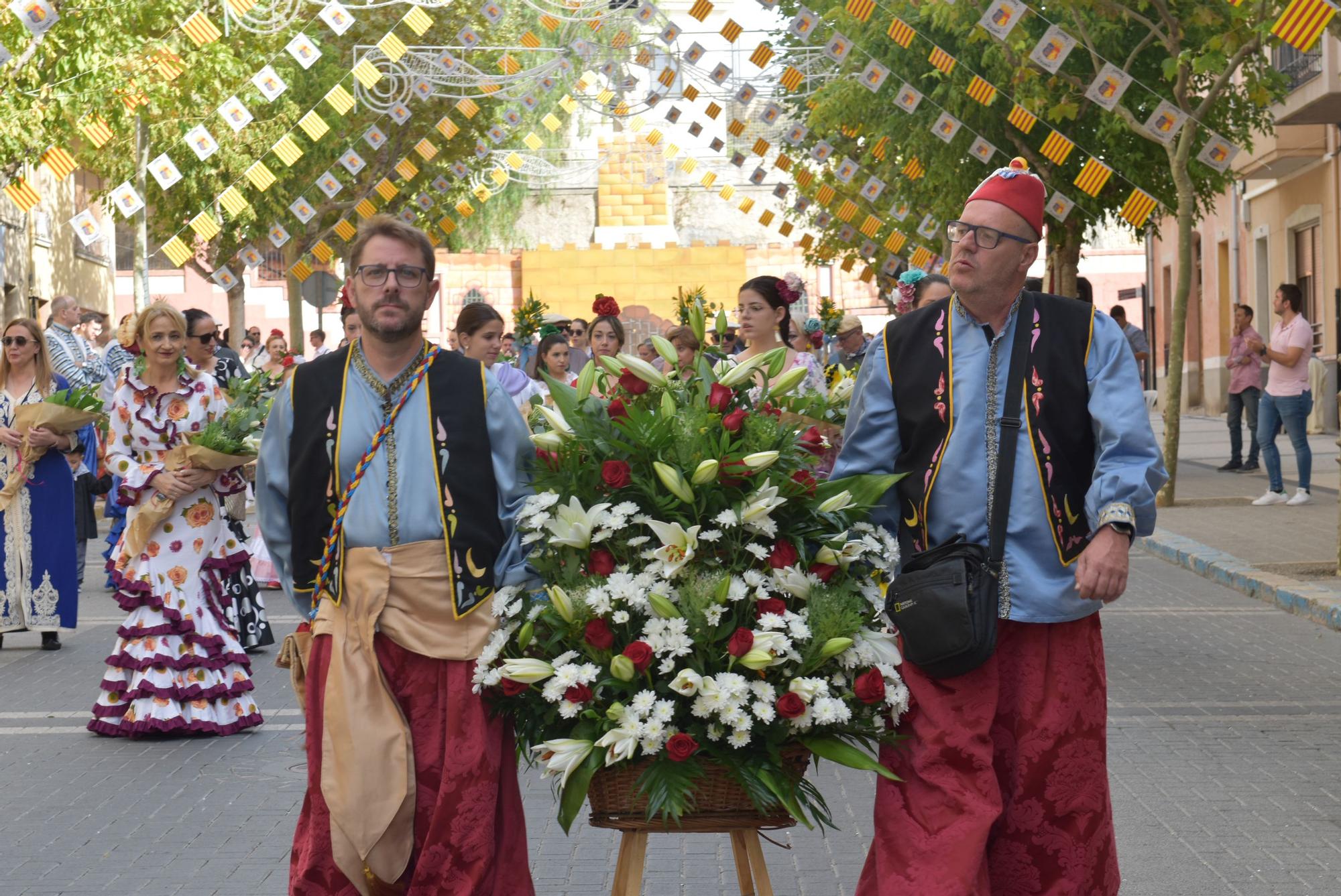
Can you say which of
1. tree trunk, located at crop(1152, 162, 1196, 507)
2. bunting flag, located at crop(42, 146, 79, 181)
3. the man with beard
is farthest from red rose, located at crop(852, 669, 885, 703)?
bunting flag, located at crop(42, 146, 79, 181)

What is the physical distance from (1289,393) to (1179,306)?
138cm

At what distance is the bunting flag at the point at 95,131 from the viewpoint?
20688 millimetres

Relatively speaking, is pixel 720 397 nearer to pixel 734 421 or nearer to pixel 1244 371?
pixel 734 421

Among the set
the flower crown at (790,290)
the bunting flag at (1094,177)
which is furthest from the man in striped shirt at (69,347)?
the bunting flag at (1094,177)

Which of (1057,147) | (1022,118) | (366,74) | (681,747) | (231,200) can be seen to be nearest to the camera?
(681,747)

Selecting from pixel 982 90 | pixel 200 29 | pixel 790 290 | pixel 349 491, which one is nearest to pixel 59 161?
pixel 200 29

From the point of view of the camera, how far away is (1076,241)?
28.0m

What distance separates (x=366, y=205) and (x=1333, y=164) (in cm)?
1622

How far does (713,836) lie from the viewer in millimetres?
6875

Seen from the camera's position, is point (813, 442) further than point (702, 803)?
Yes

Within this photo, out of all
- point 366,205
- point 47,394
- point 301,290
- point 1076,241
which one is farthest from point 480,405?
point 366,205

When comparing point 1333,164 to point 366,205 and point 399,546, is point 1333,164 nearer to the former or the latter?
point 366,205

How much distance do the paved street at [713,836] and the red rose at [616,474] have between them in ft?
6.41

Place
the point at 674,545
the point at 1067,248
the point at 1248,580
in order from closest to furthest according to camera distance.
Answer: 1. the point at 674,545
2. the point at 1248,580
3. the point at 1067,248
